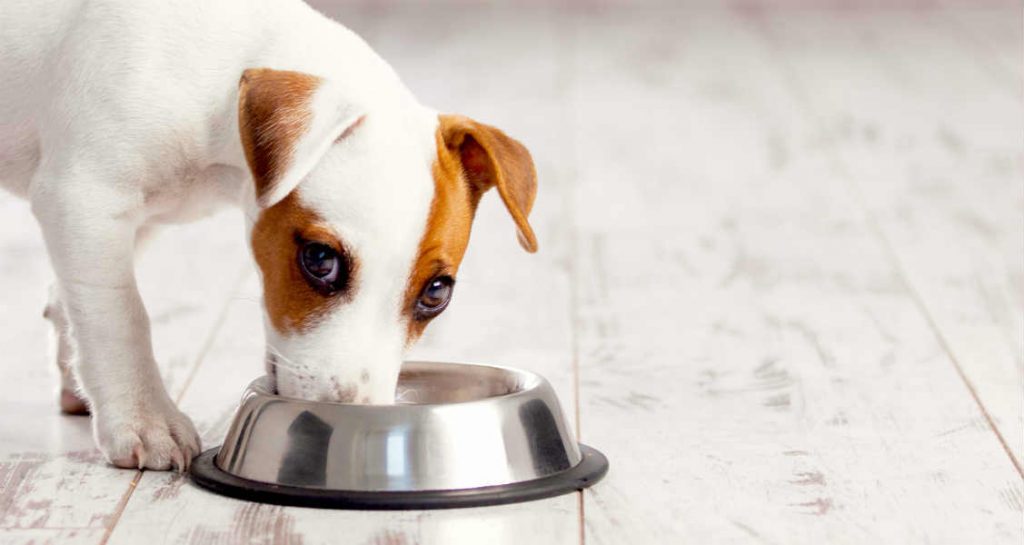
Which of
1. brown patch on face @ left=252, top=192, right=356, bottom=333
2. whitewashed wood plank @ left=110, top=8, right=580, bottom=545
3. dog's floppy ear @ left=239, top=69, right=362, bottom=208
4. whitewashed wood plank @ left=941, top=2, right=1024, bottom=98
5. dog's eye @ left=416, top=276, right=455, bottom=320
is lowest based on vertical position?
whitewashed wood plank @ left=941, top=2, right=1024, bottom=98

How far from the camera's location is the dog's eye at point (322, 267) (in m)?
2.00

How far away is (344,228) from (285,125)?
15 centimetres

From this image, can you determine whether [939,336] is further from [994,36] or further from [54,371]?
[994,36]

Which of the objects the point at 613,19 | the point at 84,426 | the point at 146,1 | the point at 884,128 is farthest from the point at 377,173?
the point at 613,19

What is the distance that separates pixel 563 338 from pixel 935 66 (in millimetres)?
3992

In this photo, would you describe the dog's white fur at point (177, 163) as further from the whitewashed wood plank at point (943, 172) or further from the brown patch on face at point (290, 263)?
the whitewashed wood plank at point (943, 172)

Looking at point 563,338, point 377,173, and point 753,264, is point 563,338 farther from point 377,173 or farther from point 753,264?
point 377,173

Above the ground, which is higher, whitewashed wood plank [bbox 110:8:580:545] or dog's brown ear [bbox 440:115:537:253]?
dog's brown ear [bbox 440:115:537:253]

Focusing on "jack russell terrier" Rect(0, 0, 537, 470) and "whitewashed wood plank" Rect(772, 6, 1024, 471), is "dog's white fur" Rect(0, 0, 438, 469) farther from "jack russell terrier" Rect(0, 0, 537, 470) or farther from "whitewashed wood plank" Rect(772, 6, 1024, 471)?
"whitewashed wood plank" Rect(772, 6, 1024, 471)

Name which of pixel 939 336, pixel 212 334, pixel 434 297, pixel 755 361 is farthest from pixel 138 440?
pixel 939 336

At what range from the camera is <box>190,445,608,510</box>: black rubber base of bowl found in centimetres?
200

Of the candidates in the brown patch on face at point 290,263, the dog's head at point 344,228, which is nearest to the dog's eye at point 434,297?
the dog's head at point 344,228

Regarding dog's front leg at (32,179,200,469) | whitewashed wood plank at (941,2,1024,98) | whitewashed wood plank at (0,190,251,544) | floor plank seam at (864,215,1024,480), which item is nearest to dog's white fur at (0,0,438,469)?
dog's front leg at (32,179,200,469)

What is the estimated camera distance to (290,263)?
2051 millimetres
